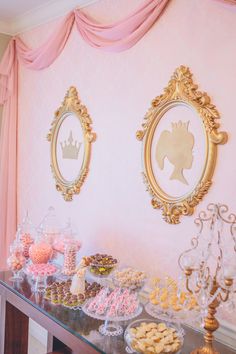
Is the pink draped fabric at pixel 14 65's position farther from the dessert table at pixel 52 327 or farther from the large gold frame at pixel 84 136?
the dessert table at pixel 52 327

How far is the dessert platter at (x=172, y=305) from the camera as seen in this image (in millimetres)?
1682

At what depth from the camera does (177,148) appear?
1.96 metres

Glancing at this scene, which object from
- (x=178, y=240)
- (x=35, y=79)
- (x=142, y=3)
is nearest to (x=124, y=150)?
(x=178, y=240)

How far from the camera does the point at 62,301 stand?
1.97 metres

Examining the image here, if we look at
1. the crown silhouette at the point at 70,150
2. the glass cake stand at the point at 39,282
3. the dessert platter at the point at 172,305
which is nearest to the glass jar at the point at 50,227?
the glass cake stand at the point at 39,282

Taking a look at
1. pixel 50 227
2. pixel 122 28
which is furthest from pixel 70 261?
pixel 122 28

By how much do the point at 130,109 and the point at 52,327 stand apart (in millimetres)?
1266

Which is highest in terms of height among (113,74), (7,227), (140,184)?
(113,74)

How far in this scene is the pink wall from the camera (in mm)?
1760

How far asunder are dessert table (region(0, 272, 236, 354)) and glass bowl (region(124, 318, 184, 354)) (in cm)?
6

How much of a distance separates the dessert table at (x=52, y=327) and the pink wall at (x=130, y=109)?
0.49 metres

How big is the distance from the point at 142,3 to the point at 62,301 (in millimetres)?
1697

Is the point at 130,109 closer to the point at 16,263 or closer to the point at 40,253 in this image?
the point at 40,253

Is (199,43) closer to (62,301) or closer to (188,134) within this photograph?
Answer: (188,134)
